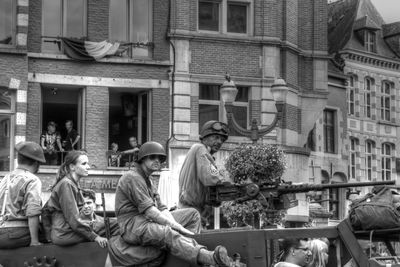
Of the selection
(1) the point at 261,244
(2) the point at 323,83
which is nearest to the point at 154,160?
(1) the point at 261,244

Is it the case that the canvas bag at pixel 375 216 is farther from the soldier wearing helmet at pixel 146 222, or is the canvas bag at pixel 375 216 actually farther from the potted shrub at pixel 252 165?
the potted shrub at pixel 252 165

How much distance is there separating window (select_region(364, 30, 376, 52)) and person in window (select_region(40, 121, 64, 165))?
2664 cm

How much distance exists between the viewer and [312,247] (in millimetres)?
8766

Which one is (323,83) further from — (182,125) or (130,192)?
(130,192)

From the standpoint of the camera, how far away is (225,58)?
31.4 m

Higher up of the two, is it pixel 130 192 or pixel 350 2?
pixel 350 2

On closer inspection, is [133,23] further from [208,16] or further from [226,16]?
[226,16]

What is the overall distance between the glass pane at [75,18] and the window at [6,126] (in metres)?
2.81

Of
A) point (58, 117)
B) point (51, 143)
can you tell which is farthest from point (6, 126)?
point (58, 117)

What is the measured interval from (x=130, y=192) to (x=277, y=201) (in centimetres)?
202

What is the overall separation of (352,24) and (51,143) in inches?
1058

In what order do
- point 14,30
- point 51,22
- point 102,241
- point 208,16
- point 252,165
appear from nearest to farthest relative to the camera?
point 102,241 → point 252,165 → point 14,30 → point 51,22 → point 208,16

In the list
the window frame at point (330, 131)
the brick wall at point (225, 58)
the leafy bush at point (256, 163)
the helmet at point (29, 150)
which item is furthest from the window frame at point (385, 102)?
the helmet at point (29, 150)

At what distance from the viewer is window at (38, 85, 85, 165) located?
96.7ft
